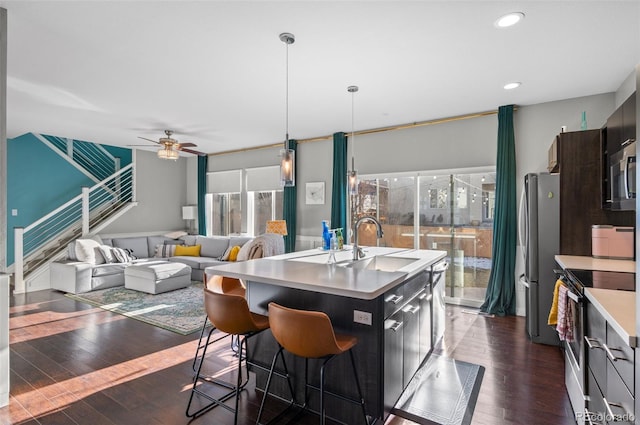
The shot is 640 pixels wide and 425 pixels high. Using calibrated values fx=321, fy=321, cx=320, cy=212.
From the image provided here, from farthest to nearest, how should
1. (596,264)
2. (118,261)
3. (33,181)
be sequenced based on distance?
1. (33,181)
2. (118,261)
3. (596,264)

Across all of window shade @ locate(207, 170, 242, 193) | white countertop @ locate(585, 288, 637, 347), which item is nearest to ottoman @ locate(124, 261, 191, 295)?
window shade @ locate(207, 170, 242, 193)

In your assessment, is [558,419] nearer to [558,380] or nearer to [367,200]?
[558,380]

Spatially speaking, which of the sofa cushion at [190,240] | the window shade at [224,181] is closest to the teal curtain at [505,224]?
the window shade at [224,181]

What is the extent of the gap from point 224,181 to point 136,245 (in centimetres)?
243

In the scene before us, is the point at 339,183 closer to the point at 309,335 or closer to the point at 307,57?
the point at 307,57

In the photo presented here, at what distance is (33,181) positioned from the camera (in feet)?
21.8

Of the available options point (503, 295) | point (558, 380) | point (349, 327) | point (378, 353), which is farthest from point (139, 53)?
point (503, 295)

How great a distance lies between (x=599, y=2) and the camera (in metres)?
2.30

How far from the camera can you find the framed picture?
21.1ft

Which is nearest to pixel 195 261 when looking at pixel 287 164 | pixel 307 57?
pixel 287 164

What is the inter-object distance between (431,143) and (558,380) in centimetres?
360

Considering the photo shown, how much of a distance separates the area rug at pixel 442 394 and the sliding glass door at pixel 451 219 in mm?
2044

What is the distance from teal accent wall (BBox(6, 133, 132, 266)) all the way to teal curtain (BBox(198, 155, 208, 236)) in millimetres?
2586

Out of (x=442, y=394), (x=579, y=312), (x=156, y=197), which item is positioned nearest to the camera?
(x=579, y=312)
